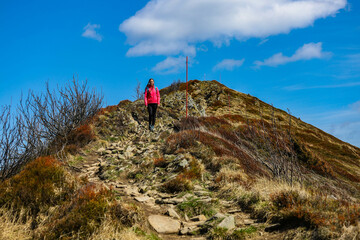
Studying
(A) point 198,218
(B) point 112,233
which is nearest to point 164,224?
(A) point 198,218

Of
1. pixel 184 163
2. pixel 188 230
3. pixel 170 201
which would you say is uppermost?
pixel 184 163

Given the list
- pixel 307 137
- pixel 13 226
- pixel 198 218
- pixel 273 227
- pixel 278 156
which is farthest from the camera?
pixel 307 137

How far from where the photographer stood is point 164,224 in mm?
4949

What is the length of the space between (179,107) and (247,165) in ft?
35.7

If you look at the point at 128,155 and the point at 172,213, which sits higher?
the point at 128,155

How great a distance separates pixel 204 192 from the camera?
21.7 ft

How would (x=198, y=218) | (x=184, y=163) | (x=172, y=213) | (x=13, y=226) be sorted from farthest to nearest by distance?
(x=184, y=163) → (x=172, y=213) → (x=198, y=218) → (x=13, y=226)

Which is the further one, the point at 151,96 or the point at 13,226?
the point at 151,96

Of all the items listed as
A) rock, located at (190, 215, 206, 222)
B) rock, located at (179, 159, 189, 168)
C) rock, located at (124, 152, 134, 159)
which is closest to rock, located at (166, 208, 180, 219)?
rock, located at (190, 215, 206, 222)

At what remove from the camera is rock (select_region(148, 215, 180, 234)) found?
478cm

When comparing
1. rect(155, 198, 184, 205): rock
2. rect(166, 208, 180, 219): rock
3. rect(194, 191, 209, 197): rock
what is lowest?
rect(166, 208, 180, 219): rock

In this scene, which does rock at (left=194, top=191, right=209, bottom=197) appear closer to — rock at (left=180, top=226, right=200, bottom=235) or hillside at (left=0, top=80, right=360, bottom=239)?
hillside at (left=0, top=80, right=360, bottom=239)

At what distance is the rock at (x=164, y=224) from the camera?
15.7 feet

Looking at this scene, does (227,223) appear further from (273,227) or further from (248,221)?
(273,227)
